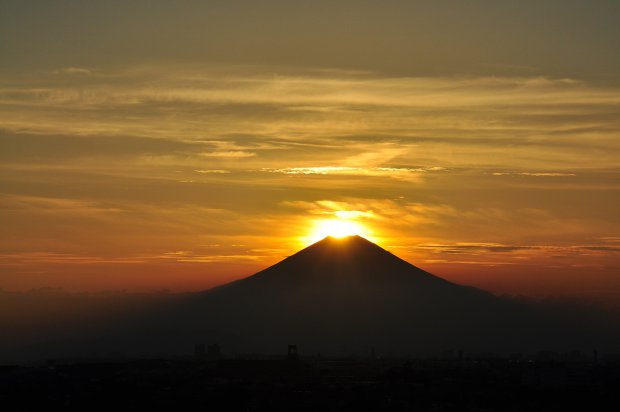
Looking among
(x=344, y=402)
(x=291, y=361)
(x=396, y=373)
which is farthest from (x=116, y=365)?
(x=344, y=402)

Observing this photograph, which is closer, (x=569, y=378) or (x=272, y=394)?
(x=272, y=394)

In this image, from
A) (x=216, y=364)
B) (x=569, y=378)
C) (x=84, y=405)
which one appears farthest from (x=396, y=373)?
(x=84, y=405)

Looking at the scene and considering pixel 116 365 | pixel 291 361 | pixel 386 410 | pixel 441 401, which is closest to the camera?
pixel 386 410

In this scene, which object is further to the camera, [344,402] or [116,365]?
[116,365]

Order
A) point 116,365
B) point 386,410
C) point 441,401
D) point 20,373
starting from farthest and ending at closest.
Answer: point 116,365 → point 20,373 → point 441,401 → point 386,410

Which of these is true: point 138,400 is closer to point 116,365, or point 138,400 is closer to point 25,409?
point 25,409

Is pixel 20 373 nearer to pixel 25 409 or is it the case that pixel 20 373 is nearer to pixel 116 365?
pixel 116 365
